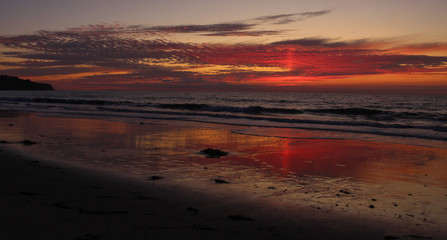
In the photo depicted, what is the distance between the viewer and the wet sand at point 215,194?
490cm

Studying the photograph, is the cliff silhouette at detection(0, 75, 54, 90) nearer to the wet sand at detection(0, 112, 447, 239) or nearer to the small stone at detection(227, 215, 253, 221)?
the wet sand at detection(0, 112, 447, 239)

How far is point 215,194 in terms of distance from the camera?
668 centimetres

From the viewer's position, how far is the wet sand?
4.90 metres

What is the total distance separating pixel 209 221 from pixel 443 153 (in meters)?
11.6

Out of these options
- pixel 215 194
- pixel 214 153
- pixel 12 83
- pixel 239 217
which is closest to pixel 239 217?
pixel 239 217

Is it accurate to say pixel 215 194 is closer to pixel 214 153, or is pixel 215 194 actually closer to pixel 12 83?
pixel 214 153

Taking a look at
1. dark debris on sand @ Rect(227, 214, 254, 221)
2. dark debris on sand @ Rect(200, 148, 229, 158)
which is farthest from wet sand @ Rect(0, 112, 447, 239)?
dark debris on sand @ Rect(200, 148, 229, 158)

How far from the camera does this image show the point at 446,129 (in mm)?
21406

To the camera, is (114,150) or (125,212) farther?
(114,150)

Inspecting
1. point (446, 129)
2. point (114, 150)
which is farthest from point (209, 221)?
point (446, 129)

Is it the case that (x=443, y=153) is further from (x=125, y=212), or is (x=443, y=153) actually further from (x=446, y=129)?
(x=125, y=212)

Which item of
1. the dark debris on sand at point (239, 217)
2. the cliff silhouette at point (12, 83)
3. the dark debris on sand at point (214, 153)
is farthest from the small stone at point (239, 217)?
the cliff silhouette at point (12, 83)

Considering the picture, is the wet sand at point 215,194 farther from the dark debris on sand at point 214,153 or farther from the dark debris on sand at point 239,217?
the dark debris on sand at point 214,153

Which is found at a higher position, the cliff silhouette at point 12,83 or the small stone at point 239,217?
the cliff silhouette at point 12,83
